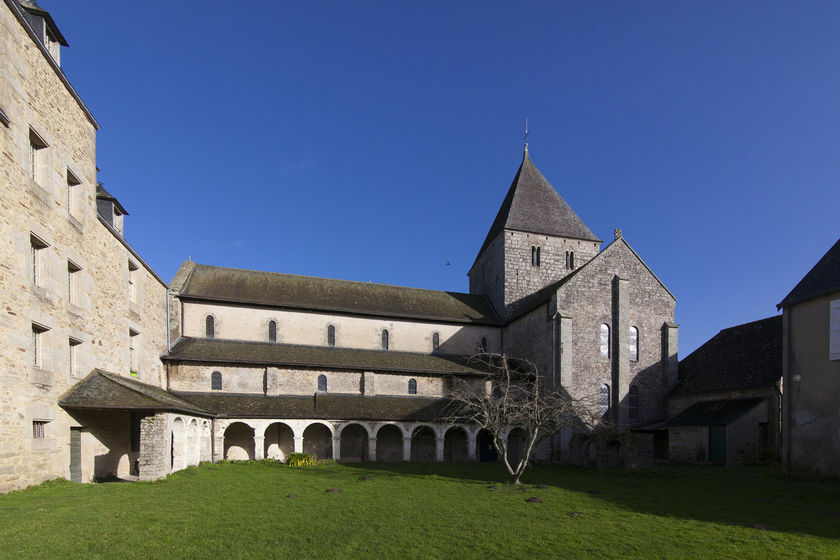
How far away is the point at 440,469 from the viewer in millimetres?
23578

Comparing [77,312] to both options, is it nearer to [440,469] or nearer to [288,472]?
[288,472]

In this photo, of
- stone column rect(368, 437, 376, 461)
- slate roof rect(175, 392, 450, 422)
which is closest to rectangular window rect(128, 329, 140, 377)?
slate roof rect(175, 392, 450, 422)

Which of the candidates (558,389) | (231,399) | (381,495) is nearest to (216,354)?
(231,399)

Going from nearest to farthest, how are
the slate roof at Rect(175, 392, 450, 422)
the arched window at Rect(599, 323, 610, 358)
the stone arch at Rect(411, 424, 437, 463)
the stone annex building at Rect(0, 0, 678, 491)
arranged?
the stone annex building at Rect(0, 0, 678, 491)
the slate roof at Rect(175, 392, 450, 422)
the stone arch at Rect(411, 424, 437, 463)
the arched window at Rect(599, 323, 610, 358)

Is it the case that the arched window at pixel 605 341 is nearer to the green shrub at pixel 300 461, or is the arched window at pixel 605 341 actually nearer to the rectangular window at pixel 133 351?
the green shrub at pixel 300 461

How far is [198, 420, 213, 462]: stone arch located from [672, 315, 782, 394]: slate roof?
25544 mm

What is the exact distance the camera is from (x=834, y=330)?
19906 mm

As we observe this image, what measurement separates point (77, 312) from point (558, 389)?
73.8 ft

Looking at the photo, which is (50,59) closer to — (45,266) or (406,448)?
(45,266)

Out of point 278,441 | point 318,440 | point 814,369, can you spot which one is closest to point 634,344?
point 814,369

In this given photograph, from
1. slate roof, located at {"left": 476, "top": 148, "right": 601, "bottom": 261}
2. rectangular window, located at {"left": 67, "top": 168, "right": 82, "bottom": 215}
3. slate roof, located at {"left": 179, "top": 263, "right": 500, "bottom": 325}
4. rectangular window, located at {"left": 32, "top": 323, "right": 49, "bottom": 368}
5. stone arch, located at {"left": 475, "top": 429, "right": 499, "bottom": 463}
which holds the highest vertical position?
A: slate roof, located at {"left": 476, "top": 148, "right": 601, "bottom": 261}

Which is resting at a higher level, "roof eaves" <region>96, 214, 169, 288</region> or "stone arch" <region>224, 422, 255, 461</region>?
"roof eaves" <region>96, 214, 169, 288</region>

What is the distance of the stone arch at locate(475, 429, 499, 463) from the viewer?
30.8 meters

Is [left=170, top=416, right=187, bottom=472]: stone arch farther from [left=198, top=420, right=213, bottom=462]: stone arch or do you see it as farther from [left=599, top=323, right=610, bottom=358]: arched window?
[left=599, top=323, right=610, bottom=358]: arched window
